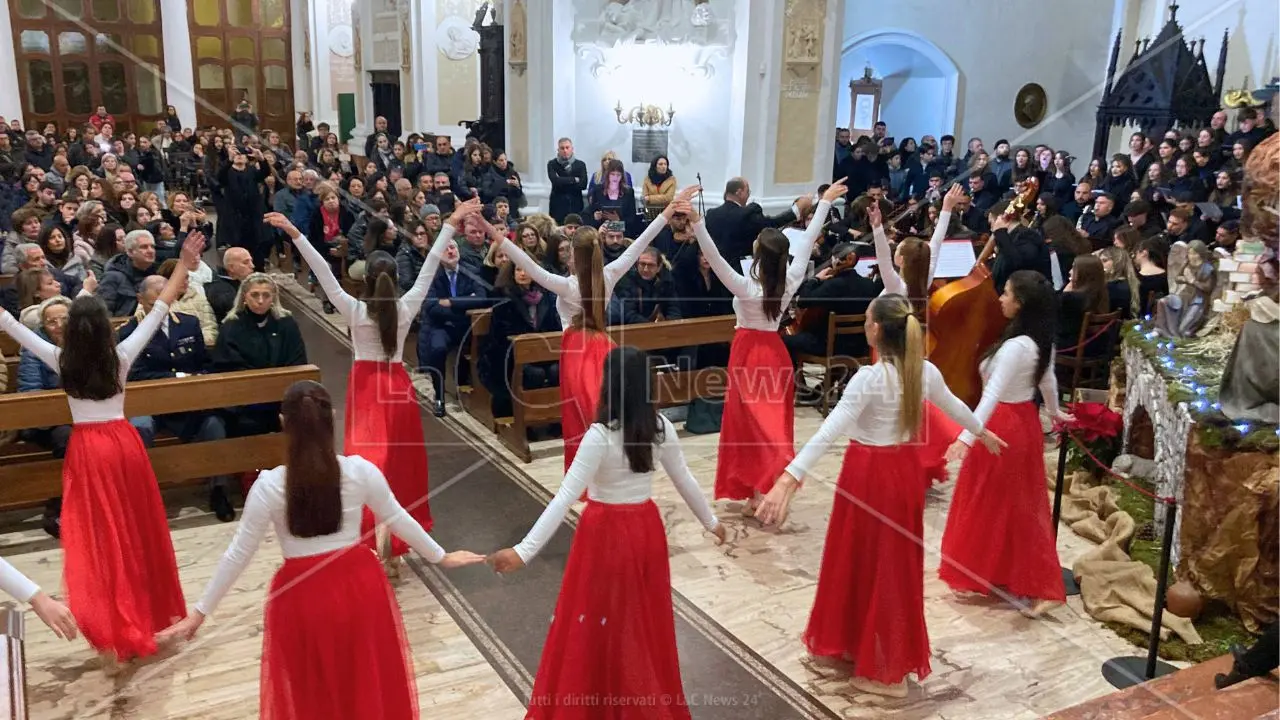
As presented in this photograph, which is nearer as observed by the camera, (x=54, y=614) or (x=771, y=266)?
(x=54, y=614)

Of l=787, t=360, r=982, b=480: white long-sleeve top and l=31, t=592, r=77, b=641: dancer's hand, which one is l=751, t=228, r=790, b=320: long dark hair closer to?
l=787, t=360, r=982, b=480: white long-sleeve top

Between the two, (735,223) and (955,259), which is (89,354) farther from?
(955,259)

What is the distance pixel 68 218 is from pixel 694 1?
8.16m

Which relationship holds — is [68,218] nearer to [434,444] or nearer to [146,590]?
[434,444]

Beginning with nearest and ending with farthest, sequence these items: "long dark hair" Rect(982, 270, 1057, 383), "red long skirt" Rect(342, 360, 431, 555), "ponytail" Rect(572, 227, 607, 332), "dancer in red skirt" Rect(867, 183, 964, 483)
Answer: "long dark hair" Rect(982, 270, 1057, 383)
"red long skirt" Rect(342, 360, 431, 555)
"ponytail" Rect(572, 227, 607, 332)
"dancer in red skirt" Rect(867, 183, 964, 483)

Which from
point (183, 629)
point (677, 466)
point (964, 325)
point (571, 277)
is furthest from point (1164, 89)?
point (183, 629)

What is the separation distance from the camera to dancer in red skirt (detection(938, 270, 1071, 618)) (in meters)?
4.74

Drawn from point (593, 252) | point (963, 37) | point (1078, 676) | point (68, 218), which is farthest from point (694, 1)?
point (1078, 676)

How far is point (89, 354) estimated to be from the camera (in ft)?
13.8

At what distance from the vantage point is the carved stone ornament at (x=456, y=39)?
61.9 feet

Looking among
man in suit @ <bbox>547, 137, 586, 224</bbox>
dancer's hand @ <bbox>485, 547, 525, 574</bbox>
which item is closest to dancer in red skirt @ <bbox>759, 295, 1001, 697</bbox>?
dancer's hand @ <bbox>485, 547, 525, 574</bbox>

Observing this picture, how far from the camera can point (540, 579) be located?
213 inches

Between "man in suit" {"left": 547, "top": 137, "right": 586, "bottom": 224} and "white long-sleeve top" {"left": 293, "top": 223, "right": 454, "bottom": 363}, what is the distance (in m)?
7.09

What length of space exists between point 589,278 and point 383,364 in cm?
121
